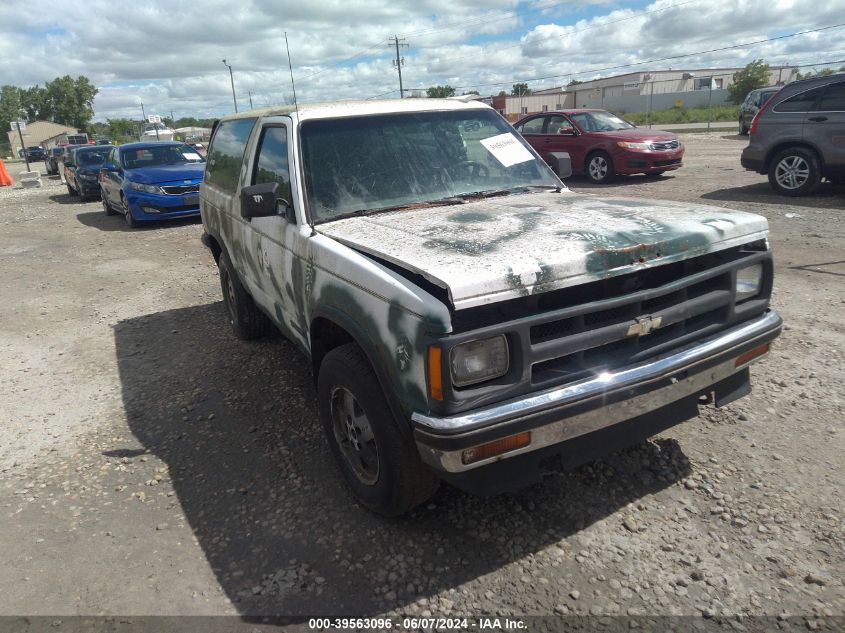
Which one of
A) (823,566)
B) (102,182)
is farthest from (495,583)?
(102,182)

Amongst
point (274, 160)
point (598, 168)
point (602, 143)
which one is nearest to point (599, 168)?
point (598, 168)

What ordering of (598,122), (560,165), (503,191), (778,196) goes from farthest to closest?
1. (598,122)
2. (778,196)
3. (560,165)
4. (503,191)

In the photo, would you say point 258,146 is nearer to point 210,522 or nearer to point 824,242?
point 210,522

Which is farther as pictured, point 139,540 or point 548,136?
point 548,136

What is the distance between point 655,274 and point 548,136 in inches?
478

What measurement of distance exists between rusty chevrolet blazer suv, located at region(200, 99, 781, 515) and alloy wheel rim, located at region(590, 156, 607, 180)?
1009 cm

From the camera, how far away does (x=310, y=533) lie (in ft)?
9.53

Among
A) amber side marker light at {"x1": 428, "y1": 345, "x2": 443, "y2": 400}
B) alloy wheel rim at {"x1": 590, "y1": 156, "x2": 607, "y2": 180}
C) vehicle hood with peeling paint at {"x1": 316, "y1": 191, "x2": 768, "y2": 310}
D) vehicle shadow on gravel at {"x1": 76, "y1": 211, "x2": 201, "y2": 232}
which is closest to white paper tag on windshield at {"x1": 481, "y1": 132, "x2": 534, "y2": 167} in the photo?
vehicle hood with peeling paint at {"x1": 316, "y1": 191, "x2": 768, "y2": 310}

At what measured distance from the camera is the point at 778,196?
1016 centimetres

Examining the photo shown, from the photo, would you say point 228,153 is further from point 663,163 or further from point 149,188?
point 663,163

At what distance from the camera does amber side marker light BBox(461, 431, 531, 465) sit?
7.32 ft

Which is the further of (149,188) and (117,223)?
(117,223)

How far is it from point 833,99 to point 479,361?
9890 millimetres

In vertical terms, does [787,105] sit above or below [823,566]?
above
